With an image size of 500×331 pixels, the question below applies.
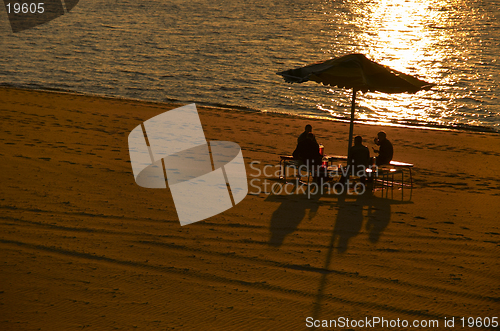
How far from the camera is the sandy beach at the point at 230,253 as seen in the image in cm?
455

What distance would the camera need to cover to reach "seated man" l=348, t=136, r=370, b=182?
8.69 meters

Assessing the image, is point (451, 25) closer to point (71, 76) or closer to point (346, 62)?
point (71, 76)

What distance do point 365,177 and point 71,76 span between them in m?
22.1

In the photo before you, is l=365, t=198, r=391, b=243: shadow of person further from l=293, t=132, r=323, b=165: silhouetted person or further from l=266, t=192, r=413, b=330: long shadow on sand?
l=293, t=132, r=323, b=165: silhouetted person

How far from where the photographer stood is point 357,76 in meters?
8.12

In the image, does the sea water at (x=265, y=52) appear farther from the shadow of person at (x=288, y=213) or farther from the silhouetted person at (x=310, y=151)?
the shadow of person at (x=288, y=213)

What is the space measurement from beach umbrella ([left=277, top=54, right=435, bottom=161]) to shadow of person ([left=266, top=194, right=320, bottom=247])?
2.10m

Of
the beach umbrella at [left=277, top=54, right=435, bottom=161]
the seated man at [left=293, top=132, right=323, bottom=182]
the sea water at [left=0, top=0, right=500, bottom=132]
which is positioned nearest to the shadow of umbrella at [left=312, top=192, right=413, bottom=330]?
the seated man at [left=293, top=132, right=323, bottom=182]

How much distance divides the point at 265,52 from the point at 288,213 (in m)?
31.4

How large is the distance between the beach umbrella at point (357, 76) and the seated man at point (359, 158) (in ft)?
3.47

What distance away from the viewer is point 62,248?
5.67 meters

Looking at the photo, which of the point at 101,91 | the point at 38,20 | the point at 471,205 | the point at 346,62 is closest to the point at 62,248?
the point at 346,62

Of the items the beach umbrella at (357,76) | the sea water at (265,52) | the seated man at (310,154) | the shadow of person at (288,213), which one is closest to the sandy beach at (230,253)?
the shadow of person at (288,213)

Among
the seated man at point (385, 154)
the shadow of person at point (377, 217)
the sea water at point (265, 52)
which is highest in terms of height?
the seated man at point (385, 154)
